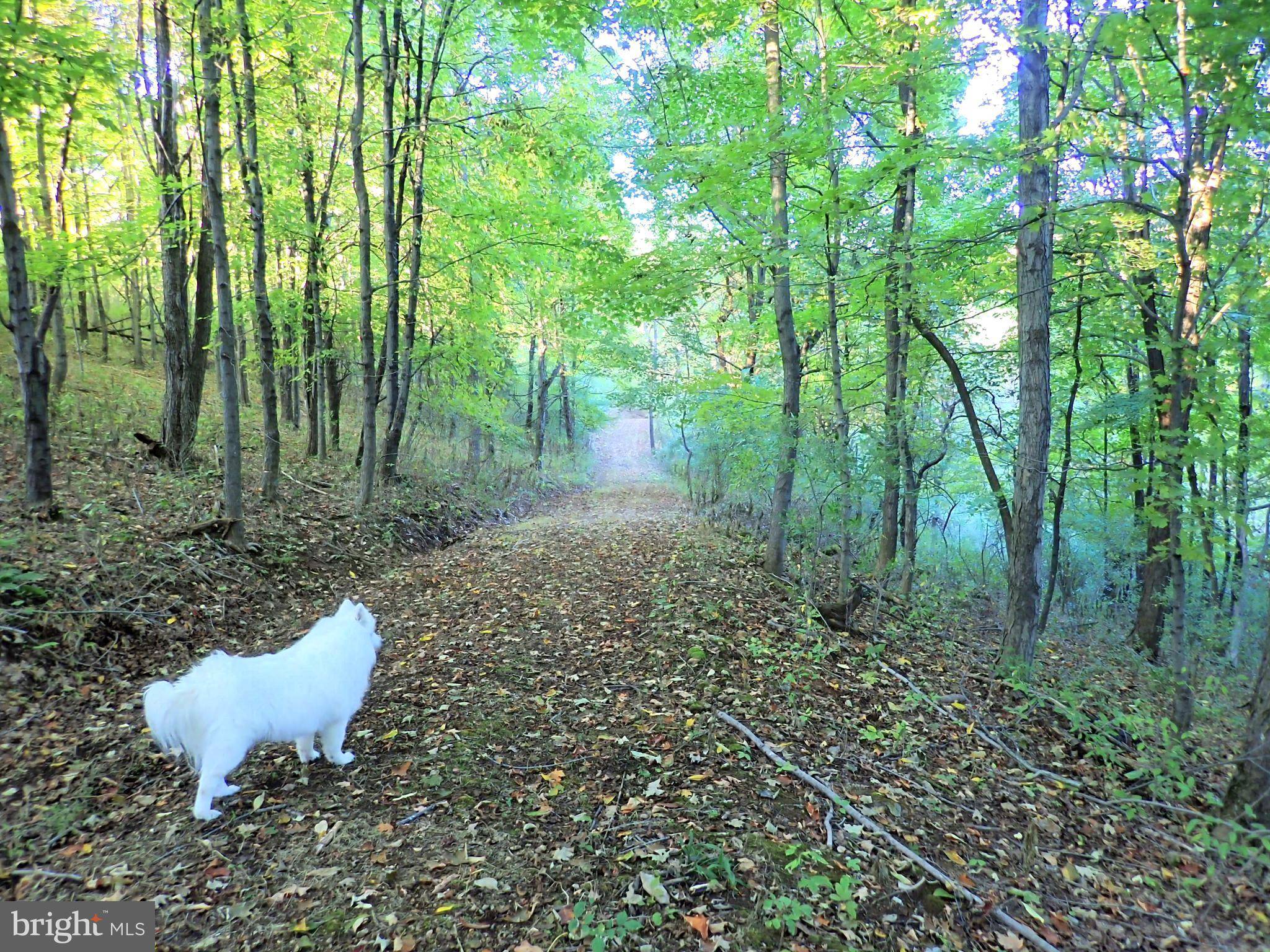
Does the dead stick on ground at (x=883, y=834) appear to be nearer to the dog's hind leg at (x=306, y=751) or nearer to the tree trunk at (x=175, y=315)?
the dog's hind leg at (x=306, y=751)

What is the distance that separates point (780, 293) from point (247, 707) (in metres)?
7.75

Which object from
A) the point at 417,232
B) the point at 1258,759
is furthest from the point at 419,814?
the point at 417,232

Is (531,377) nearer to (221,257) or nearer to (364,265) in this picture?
(364,265)

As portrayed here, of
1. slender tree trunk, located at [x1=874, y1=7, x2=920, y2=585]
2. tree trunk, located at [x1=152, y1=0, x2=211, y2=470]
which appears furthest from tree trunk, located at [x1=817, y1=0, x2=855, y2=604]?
tree trunk, located at [x1=152, y1=0, x2=211, y2=470]

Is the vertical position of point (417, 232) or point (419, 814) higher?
point (417, 232)

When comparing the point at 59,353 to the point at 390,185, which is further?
the point at 59,353

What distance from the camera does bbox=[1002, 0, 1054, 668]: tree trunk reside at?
18.7 feet

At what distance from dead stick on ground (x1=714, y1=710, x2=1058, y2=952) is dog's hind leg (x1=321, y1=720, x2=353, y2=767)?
2964mm

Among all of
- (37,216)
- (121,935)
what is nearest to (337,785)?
(121,935)

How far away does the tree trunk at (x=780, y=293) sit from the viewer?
718 cm

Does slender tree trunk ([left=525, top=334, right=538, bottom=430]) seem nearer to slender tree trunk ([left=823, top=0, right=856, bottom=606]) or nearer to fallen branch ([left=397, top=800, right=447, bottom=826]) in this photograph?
slender tree trunk ([left=823, top=0, right=856, bottom=606])

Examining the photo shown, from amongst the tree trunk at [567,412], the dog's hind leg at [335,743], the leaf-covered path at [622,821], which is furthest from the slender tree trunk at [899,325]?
the tree trunk at [567,412]

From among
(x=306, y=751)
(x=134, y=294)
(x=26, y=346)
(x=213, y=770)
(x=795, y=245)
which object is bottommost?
(x=306, y=751)

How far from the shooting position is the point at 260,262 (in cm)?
912
